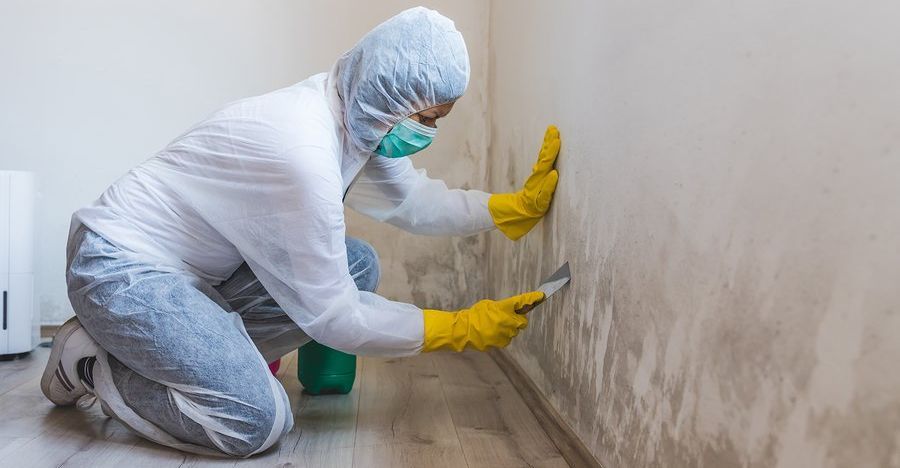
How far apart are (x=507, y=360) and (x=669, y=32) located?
130 centimetres

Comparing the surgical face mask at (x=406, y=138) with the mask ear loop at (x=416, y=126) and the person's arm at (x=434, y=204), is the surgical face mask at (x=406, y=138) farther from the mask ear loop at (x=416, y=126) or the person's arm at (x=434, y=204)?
the person's arm at (x=434, y=204)

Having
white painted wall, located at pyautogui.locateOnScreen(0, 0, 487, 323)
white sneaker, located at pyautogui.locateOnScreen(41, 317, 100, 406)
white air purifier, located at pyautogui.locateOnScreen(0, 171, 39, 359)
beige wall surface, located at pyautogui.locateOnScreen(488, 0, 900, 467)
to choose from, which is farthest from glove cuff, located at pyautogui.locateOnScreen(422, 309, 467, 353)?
white air purifier, located at pyautogui.locateOnScreen(0, 171, 39, 359)

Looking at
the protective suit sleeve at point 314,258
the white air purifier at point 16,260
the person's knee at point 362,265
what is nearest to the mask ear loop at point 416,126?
the protective suit sleeve at point 314,258

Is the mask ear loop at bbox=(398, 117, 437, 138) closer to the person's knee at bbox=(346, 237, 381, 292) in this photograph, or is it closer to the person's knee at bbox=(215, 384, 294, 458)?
the person's knee at bbox=(346, 237, 381, 292)

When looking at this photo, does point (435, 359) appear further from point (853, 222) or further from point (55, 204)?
point (853, 222)

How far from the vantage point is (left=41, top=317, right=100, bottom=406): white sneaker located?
167 centimetres

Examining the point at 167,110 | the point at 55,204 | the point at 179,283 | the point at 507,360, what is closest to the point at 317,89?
the point at 179,283

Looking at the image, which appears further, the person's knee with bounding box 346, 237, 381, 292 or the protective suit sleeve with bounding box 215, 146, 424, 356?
the person's knee with bounding box 346, 237, 381, 292

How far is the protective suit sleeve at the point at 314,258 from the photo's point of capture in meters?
1.44

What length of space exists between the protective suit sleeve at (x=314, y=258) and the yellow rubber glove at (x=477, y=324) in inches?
1.1

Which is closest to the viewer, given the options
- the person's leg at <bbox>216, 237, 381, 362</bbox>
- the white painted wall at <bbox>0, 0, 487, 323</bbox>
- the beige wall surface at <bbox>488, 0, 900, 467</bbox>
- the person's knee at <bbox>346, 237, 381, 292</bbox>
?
the beige wall surface at <bbox>488, 0, 900, 467</bbox>

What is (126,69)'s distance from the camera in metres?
2.59

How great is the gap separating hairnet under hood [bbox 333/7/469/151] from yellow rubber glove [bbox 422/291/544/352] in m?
0.40

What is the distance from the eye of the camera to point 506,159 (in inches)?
91.0
